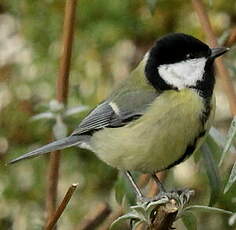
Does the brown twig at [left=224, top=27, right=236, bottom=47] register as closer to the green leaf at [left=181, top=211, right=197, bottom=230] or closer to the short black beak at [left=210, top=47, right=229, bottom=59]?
the short black beak at [left=210, top=47, right=229, bottom=59]

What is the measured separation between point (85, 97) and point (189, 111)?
2.48ft

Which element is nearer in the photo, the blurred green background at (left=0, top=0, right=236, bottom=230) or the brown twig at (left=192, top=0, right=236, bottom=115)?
the brown twig at (left=192, top=0, right=236, bottom=115)

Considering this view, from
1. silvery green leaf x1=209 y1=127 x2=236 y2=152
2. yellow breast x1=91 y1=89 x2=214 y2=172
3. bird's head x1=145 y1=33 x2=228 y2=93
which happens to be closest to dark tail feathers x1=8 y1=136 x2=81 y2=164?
yellow breast x1=91 y1=89 x2=214 y2=172

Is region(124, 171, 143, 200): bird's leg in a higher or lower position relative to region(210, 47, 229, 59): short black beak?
lower

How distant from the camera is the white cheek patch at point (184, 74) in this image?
1921 mm

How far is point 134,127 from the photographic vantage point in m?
1.91

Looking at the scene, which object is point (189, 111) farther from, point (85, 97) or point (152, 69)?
point (85, 97)

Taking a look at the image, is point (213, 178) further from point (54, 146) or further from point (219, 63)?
point (54, 146)

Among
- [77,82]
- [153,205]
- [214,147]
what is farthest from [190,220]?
[77,82]

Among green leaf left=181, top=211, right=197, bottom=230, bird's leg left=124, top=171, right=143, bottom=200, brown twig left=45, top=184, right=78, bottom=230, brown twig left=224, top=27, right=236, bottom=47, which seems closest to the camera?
brown twig left=45, top=184, right=78, bottom=230

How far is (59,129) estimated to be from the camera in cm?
182

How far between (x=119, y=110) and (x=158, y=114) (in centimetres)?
13

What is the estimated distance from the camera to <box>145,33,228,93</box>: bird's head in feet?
6.13

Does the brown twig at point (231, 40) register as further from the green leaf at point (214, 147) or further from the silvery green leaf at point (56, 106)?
the silvery green leaf at point (56, 106)
